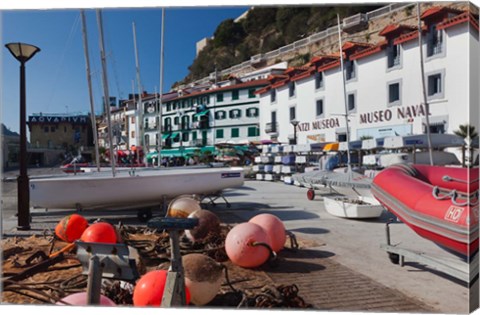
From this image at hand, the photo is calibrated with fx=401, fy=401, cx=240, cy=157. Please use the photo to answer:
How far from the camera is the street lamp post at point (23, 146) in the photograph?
13.9 feet

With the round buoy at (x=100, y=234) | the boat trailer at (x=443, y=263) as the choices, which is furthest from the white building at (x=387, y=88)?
the round buoy at (x=100, y=234)

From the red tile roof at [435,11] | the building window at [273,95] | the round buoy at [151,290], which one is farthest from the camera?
the building window at [273,95]

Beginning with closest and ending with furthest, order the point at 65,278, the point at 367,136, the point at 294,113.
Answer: the point at 65,278
the point at 367,136
the point at 294,113

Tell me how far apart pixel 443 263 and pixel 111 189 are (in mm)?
4374

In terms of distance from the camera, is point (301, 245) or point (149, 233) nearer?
point (301, 245)

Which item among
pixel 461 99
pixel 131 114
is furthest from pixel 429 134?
pixel 131 114

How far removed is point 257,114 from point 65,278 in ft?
11.1

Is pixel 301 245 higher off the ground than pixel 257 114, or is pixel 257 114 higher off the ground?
pixel 257 114

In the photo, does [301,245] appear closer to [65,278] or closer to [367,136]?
[367,136]

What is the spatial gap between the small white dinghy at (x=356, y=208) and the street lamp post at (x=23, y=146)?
190 inches

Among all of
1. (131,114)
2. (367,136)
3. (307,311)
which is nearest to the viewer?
(307,311)

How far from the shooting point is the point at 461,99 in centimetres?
330

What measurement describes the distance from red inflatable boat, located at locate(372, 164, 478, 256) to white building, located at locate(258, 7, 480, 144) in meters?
0.46

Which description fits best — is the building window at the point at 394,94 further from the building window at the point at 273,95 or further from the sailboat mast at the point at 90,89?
the sailboat mast at the point at 90,89
